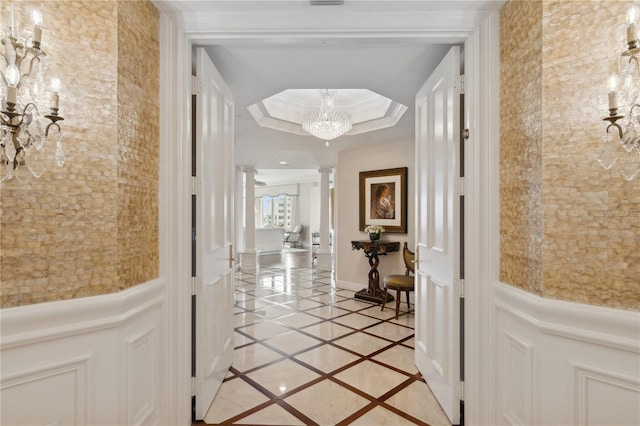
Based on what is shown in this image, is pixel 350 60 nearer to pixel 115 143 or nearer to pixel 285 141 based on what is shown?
pixel 115 143

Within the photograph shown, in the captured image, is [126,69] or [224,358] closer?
[126,69]

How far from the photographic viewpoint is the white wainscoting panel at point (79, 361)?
1.22m

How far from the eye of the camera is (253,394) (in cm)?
227

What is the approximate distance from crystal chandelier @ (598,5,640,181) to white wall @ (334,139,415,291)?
3.51 m

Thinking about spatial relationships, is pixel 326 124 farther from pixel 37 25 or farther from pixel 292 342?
pixel 37 25

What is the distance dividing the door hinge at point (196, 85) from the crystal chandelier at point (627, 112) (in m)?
2.07

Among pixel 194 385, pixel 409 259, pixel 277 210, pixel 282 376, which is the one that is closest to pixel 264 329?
pixel 282 376

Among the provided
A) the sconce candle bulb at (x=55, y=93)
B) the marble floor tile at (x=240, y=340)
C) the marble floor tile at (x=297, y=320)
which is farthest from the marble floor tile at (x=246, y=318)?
the sconce candle bulb at (x=55, y=93)

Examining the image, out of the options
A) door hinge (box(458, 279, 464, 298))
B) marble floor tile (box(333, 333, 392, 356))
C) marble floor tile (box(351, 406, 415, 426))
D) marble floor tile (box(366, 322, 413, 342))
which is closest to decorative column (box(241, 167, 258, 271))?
marble floor tile (box(366, 322, 413, 342))

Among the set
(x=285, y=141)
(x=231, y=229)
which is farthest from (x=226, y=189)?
(x=285, y=141)

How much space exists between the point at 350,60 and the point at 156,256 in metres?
1.92

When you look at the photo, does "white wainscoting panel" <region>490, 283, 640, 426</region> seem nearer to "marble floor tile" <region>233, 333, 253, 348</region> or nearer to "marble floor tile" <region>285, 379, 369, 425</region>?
"marble floor tile" <region>285, 379, 369, 425</region>

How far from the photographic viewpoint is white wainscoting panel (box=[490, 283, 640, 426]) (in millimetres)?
1241

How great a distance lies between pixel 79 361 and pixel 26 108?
1071mm
